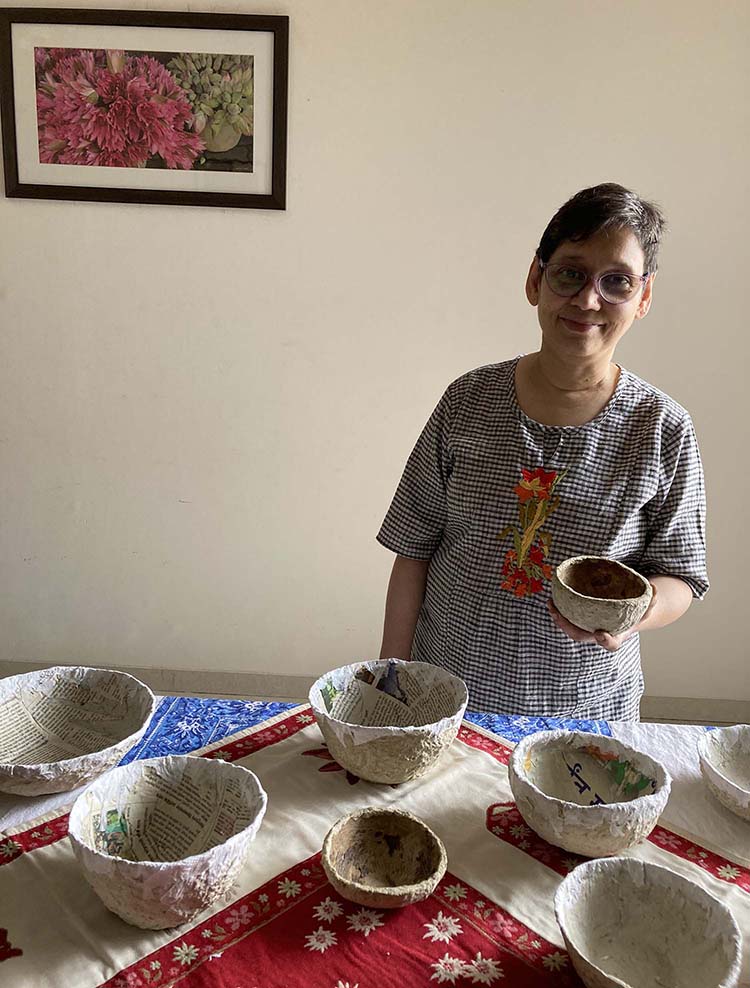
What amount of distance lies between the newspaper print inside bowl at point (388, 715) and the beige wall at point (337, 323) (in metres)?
1.38

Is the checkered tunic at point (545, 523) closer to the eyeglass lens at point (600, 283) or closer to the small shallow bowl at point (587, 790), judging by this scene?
the eyeglass lens at point (600, 283)

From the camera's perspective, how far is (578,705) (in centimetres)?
146

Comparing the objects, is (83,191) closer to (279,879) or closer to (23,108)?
(23,108)

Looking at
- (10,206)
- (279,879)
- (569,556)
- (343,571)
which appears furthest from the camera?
(343,571)

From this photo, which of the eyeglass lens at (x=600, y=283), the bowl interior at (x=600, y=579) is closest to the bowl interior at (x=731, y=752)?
the bowl interior at (x=600, y=579)

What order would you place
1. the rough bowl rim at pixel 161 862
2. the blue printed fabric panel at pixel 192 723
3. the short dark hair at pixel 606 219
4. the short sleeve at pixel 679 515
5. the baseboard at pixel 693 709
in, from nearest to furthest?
the rough bowl rim at pixel 161 862 → the blue printed fabric panel at pixel 192 723 → the short dark hair at pixel 606 219 → the short sleeve at pixel 679 515 → the baseboard at pixel 693 709

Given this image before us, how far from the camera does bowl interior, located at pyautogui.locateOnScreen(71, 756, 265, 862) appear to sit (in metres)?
0.91

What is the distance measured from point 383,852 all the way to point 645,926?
30 cm

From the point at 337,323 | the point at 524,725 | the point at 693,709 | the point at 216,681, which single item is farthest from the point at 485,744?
the point at 693,709

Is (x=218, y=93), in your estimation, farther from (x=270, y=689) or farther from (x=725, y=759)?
(x=725, y=759)

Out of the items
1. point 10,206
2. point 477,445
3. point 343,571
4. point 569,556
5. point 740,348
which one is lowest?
point 343,571

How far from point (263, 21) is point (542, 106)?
2.71 feet

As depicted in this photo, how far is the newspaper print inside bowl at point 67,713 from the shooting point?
109 centimetres

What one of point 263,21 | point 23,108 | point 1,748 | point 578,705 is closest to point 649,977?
point 578,705
